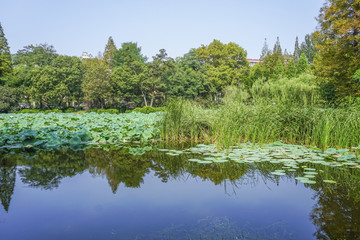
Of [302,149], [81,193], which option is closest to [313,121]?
[302,149]

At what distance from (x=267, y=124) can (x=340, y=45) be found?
311 inches

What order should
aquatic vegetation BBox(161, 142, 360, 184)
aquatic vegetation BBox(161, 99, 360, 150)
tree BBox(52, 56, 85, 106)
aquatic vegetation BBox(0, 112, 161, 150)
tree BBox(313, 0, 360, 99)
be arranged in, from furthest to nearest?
1. tree BBox(52, 56, 85, 106)
2. tree BBox(313, 0, 360, 99)
3. aquatic vegetation BBox(0, 112, 161, 150)
4. aquatic vegetation BBox(161, 99, 360, 150)
5. aquatic vegetation BBox(161, 142, 360, 184)

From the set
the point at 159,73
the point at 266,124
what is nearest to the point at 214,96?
the point at 159,73

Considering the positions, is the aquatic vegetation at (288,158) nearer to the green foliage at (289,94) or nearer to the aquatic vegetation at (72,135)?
the aquatic vegetation at (72,135)

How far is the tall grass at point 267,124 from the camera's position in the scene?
519cm

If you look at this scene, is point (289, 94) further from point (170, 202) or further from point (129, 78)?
point (129, 78)

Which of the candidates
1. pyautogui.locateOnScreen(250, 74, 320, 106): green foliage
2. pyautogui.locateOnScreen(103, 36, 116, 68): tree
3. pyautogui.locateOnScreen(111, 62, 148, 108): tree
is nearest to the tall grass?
pyautogui.locateOnScreen(250, 74, 320, 106): green foliage

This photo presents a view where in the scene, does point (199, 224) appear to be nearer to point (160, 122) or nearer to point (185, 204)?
point (185, 204)

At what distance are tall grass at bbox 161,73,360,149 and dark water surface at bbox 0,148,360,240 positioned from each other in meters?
1.63

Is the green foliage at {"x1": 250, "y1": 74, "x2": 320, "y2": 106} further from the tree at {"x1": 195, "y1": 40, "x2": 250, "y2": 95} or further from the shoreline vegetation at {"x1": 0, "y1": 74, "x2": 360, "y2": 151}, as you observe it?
the tree at {"x1": 195, "y1": 40, "x2": 250, "y2": 95}

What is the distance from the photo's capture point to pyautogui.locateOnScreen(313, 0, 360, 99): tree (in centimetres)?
1070

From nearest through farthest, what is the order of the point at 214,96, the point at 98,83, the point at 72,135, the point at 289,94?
the point at 72,135
the point at 289,94
the point at 98,83
the point at 214,96

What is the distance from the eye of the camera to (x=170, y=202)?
2691mm

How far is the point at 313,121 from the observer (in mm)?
5781
